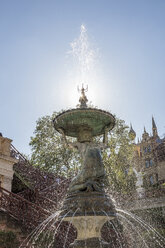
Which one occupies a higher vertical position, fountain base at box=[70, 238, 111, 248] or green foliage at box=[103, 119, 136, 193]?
green foliage at box=[103, 119, 136, 193]

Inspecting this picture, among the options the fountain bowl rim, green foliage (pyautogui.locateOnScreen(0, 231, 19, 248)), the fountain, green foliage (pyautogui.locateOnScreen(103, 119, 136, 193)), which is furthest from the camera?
green foliage (pyautogui.locateOnScreen(103, 119, 136, 193))

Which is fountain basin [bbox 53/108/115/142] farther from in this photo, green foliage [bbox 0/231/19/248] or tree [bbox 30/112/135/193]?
tree [bbox 30/112/135/193]

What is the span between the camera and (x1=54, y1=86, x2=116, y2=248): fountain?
5.91 metres

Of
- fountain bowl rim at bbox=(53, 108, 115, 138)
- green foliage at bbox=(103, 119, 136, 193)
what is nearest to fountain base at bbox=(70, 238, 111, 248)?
fountain bowl rim at bbox=(53, 108, 115, 138)

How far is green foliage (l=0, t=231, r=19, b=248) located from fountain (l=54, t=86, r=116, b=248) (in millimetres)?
3569

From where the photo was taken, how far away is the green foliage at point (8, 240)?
859 centimetres

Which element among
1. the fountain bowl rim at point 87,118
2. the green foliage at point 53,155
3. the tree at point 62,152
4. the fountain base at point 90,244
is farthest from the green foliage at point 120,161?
the fountain base at point 90,244

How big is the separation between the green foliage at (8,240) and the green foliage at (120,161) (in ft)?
37.1

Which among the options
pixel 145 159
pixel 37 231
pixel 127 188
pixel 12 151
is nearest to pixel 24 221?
pixel 37 231

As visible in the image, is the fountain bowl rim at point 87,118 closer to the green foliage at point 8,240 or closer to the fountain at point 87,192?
the fountain at point 87,192

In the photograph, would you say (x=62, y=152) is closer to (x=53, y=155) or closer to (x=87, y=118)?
(x=53, y=155)

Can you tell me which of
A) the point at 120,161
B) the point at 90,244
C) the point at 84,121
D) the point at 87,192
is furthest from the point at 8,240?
the point at 120,161

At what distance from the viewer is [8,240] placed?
8688mm

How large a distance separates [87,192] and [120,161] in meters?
17.1
